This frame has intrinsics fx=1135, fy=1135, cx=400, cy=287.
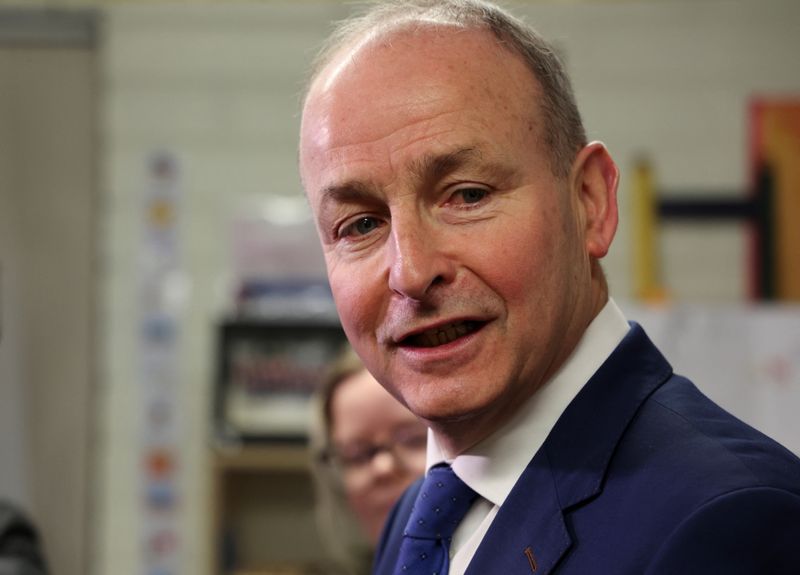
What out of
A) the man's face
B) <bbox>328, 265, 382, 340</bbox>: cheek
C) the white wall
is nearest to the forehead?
the man's face

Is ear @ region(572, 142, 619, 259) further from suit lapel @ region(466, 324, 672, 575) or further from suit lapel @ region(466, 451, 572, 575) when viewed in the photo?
suit lapel @ region(466, 451, 572, 575)

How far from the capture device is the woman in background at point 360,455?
1904 millimetres

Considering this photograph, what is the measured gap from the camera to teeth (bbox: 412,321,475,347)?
3.06 feet

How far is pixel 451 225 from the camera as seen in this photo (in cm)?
93

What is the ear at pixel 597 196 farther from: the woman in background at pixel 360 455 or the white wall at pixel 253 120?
the white wall at pixel 253 120

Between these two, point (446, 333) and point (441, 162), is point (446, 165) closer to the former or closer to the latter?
point (441, 162)

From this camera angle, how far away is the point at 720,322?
335cm

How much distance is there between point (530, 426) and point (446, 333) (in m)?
0.12

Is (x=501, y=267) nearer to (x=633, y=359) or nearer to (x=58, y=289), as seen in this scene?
(x=633, y=359)

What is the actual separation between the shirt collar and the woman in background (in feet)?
2.74

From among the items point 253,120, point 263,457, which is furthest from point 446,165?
point 253,120

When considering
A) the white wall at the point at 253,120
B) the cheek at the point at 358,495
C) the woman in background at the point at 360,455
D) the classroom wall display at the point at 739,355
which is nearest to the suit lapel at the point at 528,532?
the woman in background at the point at 360,455

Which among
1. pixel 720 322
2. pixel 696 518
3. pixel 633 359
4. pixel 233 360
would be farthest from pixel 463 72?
pixel 233 360

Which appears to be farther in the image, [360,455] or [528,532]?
[360,455]
